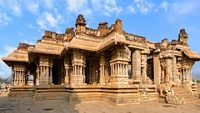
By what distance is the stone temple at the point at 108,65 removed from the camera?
14.1 m

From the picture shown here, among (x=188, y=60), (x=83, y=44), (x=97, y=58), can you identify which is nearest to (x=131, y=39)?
(x=97, y=58)

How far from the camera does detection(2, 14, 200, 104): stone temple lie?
1409cm

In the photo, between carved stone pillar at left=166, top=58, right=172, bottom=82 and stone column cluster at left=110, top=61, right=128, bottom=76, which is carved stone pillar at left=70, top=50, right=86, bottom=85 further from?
carved stone pillar at left=166, top=58, right=172, bottom=82

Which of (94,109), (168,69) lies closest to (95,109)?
(94,109)

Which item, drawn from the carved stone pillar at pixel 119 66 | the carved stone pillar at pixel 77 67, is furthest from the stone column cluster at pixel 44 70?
the carved stone pillar at pixel 119 66

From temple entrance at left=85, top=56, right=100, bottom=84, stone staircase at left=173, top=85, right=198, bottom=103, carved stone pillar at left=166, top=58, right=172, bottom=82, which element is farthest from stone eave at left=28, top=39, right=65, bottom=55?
stone staircase at left=173, top=85, right=198, bottom=103

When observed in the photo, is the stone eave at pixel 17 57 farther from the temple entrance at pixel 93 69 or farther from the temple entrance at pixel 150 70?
the temple entrance at pixel 150 70

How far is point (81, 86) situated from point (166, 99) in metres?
6.71

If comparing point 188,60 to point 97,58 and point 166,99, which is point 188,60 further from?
point 97,58

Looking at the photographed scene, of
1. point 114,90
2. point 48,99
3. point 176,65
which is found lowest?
point 48,99

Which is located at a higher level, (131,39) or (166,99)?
(131,39)

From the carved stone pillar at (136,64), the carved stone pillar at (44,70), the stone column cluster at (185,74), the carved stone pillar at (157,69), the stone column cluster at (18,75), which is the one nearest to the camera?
the carved stone pillar at (44,70)

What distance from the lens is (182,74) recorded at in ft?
72.4

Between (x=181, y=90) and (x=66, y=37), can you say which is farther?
(x=66, y=37)
